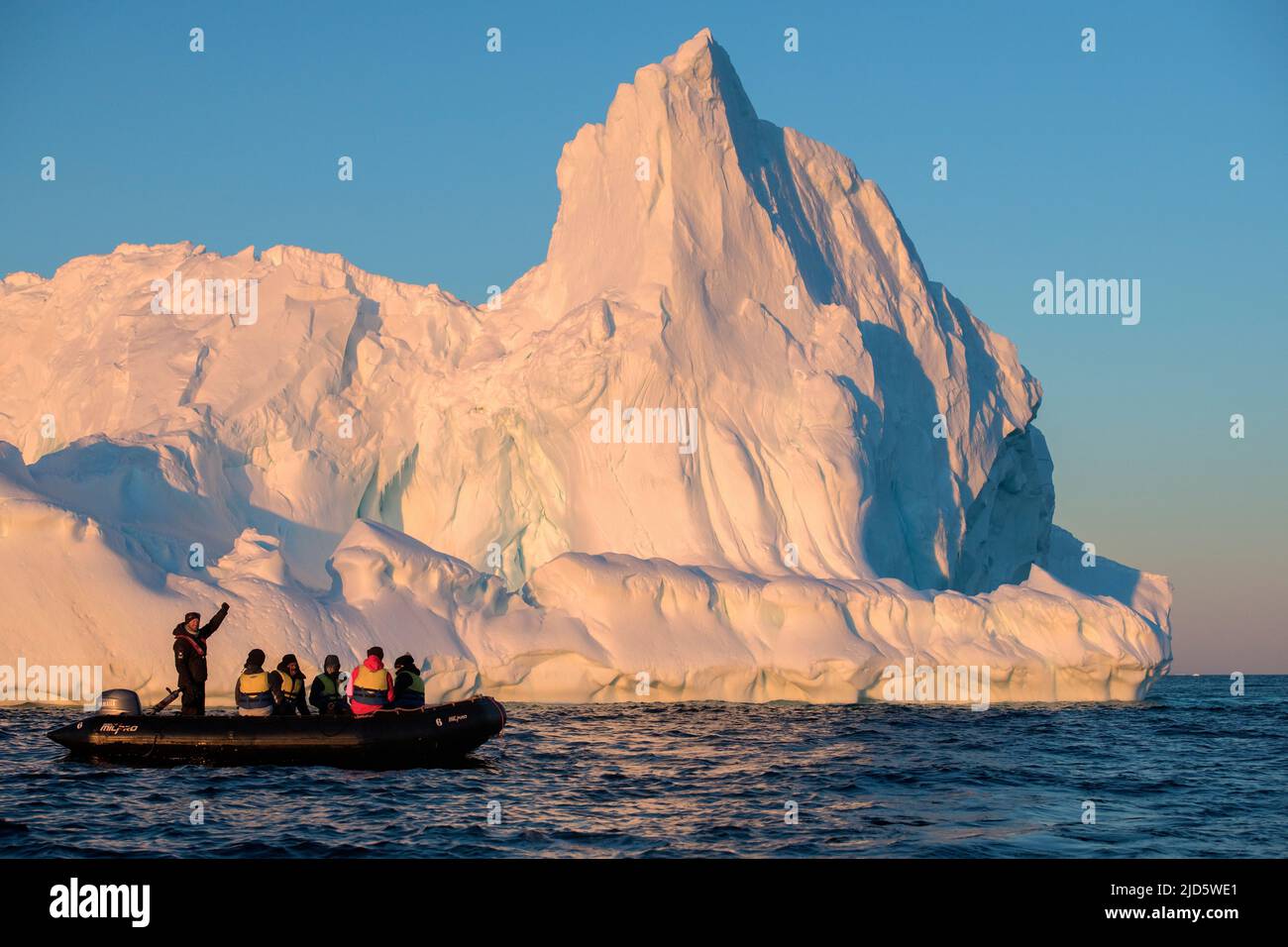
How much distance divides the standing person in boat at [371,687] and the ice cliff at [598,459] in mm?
7070

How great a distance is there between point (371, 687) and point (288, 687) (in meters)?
1.37

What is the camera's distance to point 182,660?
17.5 metres

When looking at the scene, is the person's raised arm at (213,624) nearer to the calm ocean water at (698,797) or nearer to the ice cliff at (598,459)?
the calm ocean water at (698,797)

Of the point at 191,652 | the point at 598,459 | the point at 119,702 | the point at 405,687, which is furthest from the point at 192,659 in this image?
the point at 598,459

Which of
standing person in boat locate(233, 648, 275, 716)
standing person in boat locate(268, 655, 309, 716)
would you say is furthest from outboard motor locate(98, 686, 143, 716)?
standing person in boat locate(268, 655, 309, 716)

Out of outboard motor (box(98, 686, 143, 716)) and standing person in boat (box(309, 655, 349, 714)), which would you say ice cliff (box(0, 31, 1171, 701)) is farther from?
outboard motor (box(98, 686, 143, 716))

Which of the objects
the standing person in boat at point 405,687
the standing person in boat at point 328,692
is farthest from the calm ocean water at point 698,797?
the standing person in boat at point 328,692

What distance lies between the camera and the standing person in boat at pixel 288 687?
1808 cm

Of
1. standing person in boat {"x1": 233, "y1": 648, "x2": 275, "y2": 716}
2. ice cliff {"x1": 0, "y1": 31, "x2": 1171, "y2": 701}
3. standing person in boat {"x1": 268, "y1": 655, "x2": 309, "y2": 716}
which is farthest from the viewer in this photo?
ice cliff {"x1": 0, "y1": 31, "x2": 1171, "y2": 701}

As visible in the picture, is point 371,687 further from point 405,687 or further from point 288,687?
point 288,687

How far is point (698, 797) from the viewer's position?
1570cm

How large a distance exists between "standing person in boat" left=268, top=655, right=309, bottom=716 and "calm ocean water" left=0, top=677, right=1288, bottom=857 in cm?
125

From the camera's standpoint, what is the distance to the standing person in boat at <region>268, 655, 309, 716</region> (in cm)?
1808

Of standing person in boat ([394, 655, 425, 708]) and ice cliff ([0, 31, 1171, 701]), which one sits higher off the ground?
ice cliff ([0, 31, 1171, 701])
